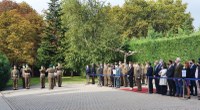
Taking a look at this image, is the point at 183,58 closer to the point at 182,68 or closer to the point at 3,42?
the point at 182,68

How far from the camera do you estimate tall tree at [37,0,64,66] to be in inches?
2306

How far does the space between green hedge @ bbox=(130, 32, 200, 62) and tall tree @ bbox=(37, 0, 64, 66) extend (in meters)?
16.3

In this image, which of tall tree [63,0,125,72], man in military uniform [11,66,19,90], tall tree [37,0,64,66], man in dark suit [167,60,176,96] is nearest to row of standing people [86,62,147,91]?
man in dark suit [167,60,176,96]

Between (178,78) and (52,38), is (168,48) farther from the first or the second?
(52,38)

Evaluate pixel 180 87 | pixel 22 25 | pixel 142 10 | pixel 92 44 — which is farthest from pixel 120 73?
pixel 142 10

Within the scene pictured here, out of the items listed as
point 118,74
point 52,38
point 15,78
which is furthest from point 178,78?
point 52,38

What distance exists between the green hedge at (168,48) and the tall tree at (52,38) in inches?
642

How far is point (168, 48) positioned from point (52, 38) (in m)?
26.1

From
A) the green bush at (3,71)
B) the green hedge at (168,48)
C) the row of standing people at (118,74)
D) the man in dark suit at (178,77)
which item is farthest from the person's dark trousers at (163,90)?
the green bush at (3,71)

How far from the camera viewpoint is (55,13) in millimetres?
61688

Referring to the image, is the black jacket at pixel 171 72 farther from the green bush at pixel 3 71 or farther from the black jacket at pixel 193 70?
the green bush at pixel 3 71

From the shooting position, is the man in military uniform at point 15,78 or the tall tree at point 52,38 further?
the tall tree at point 52,38

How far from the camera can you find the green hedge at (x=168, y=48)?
111 feet

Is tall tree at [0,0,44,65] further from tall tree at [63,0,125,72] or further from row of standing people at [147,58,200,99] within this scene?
row of standing people at [147,58,200,99]
